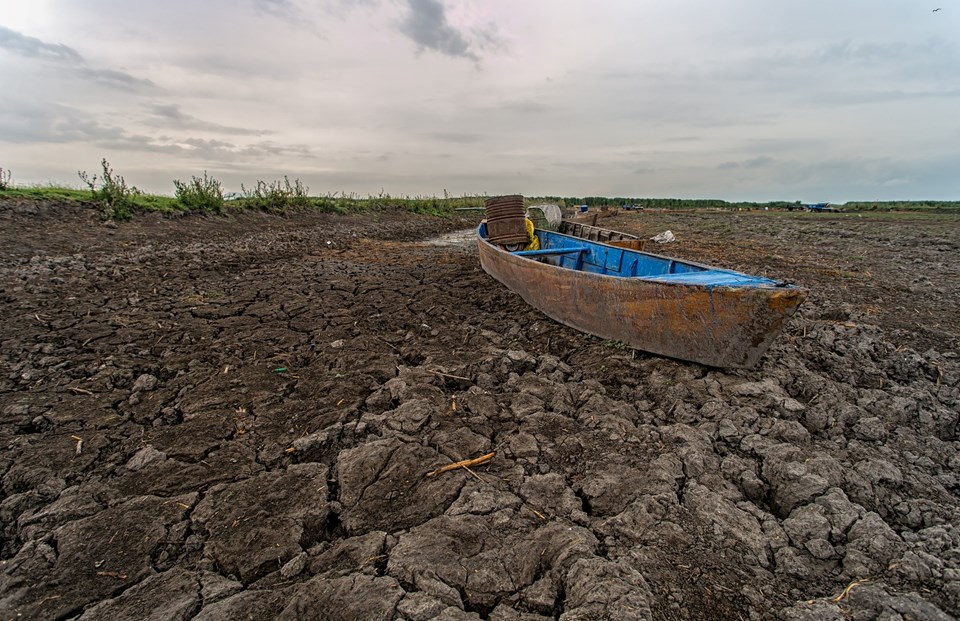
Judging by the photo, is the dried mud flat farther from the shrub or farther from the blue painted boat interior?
the shrub

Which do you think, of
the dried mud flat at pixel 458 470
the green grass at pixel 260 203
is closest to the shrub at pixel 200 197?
the green grass at pixel 260 203

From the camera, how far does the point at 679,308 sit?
335 centimetres

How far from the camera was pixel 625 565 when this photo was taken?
5.90 feet

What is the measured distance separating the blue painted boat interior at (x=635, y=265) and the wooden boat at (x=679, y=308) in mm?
15

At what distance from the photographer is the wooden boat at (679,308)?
3016 mm

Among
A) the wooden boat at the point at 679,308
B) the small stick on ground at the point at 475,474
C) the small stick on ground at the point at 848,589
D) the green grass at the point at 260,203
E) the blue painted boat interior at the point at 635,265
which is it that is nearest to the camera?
the small stick on ground at the point at 848,589

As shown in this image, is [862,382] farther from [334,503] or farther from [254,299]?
[254,299]

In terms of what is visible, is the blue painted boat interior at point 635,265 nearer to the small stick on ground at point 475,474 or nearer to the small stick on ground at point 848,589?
the small stick on ground at point 848,589

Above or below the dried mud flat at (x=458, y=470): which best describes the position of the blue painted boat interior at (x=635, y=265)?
above

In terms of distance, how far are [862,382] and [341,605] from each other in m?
4.06

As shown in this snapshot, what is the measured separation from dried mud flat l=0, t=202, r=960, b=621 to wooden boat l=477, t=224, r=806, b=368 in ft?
0.63

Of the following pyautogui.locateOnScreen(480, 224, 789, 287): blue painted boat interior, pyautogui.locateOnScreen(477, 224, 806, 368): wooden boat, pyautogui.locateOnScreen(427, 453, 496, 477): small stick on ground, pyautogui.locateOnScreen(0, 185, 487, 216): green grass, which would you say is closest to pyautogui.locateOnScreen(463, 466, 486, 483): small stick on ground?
pyautogui.locateOnScreen(427, 453, 496, 477): small stick on ground

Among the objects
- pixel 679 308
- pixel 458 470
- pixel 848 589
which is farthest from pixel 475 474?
pixel 679 308

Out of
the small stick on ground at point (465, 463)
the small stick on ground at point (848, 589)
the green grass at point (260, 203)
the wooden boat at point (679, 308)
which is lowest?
the small stick on ground at point (848, 589)
